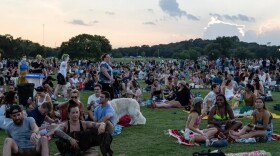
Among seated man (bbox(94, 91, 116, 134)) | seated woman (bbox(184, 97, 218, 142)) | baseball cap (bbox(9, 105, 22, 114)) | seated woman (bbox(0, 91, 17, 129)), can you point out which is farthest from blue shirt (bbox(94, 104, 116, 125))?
baseball cap (bbox(9, 105, 22, 114))

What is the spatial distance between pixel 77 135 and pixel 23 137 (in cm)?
88

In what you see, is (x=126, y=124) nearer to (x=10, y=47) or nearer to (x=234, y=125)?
(x=234, y=125)

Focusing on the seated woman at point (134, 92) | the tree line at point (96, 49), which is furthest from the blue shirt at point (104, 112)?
the tree line at point (96, 49)

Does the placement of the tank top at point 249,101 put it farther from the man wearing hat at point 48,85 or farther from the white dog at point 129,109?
the man wearing hat at point 48,85

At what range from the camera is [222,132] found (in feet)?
29.8

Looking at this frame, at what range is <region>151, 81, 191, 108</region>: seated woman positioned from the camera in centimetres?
1559

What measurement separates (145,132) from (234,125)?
216 centimetres

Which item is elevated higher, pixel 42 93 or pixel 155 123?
pixel 42 93

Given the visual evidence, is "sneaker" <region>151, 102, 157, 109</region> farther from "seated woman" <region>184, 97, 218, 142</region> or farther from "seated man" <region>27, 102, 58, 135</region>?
"seated man" <region>27, 102, 58, 135</region>

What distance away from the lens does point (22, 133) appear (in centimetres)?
654

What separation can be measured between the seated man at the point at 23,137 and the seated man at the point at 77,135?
267 mm

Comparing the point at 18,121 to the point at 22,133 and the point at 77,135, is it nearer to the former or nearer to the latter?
the point at 22,133

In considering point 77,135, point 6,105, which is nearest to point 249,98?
point 6,105

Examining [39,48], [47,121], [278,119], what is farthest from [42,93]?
[39,48]
